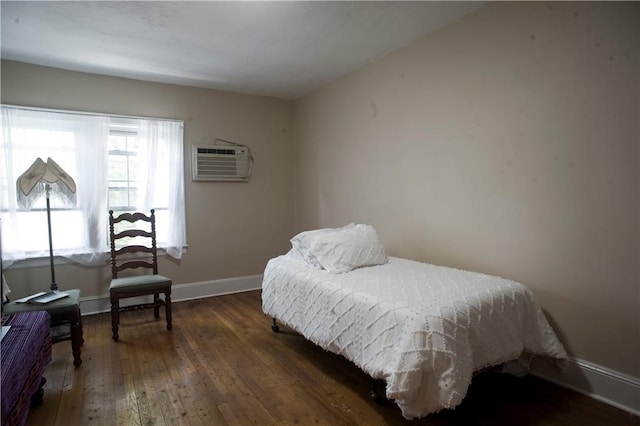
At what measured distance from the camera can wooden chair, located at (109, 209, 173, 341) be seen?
3005 mm

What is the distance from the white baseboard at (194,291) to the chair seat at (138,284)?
30.0 inches

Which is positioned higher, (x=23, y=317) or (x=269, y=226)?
(x=269, y=226)

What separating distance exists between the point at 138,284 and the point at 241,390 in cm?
153

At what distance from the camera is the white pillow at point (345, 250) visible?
255cm

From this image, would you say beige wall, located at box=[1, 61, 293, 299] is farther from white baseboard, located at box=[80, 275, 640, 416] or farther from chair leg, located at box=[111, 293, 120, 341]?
white baseboard, located at box=[80, 275, 640, 416]

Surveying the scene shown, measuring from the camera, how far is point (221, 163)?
424 centimetres

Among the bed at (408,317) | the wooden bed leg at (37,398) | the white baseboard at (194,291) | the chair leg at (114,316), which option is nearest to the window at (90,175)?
the white baseboard at (194,291)

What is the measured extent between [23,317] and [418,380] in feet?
7.78

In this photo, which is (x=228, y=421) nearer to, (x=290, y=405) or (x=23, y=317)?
(x=290, y=405)

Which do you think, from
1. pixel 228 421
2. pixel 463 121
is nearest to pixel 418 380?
pixel 228 421

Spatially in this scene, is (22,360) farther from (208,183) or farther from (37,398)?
(208,183)

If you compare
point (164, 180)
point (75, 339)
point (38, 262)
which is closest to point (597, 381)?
point (75, 339)

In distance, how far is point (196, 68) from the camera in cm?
348

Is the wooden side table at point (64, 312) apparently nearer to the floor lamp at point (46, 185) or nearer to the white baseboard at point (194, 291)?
the floor lamp at point (46, 185)
